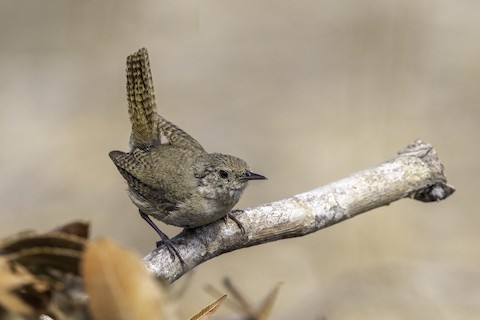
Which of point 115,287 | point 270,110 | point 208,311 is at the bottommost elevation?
point 270,110

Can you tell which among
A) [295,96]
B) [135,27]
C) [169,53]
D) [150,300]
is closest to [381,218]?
[295,96]

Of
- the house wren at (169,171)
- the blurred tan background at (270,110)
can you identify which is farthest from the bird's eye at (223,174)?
the blurred tan background at (270,110)

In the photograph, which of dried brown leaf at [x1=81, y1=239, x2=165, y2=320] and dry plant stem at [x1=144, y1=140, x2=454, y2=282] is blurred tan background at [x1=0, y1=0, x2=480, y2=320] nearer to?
dry plant stem at [x1=144, y1=140, x2=454, y2=282]

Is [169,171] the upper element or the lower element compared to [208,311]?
lower

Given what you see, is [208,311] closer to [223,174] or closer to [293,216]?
[293,216]

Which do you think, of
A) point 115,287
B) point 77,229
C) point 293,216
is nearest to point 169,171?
point 293,216

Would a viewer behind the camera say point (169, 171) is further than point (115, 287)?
Yes
